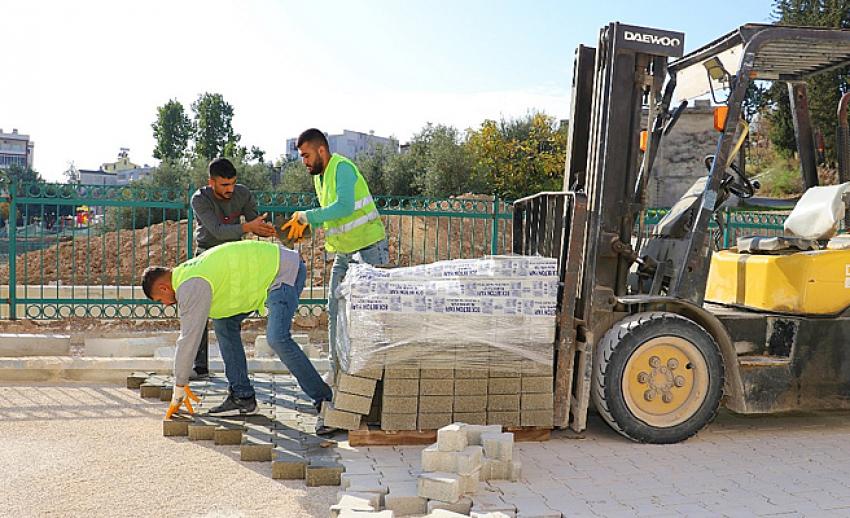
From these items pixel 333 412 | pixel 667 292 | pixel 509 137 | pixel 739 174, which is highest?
pixel 509 137

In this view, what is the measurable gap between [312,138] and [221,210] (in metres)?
1.25

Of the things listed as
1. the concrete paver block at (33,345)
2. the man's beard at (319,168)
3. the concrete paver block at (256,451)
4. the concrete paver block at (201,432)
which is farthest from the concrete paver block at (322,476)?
the concrete paver block at (33,345)

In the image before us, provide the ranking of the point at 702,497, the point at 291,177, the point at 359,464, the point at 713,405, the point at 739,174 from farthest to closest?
1. the point at 291,177
2. the point at 739,174
3. the point at 713,405
4. the point at 359,464
5. the point at 702,497

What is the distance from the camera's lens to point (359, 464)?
189 inches

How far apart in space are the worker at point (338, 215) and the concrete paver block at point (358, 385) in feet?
1.84

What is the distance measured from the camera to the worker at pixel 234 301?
5.29m

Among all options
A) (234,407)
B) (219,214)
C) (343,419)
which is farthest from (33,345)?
(343,419)

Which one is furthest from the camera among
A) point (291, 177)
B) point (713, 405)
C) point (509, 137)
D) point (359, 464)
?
point (291, 177)

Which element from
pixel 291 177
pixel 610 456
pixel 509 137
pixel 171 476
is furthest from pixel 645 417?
pixel 291 177

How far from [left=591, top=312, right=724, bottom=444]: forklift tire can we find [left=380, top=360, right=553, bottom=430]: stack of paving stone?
44 centimetres

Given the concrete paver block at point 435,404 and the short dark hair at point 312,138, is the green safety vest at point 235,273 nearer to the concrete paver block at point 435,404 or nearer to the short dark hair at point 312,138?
the short dark hair at point 312,138

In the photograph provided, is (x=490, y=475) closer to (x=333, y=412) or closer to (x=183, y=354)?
(x=333, y=412)

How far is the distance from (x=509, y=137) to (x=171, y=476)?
74.1 ft

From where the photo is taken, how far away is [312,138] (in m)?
5.92
